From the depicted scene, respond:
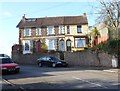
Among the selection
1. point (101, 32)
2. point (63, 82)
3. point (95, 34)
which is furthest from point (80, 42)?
point (63, 82)

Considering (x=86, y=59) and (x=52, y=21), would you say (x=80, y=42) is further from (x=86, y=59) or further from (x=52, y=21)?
(x=86, y=59)

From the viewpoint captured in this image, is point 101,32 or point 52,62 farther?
point 101,32

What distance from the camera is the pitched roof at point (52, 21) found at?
2763 inches

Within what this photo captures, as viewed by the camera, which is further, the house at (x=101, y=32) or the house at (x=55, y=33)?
the house at (x=55, y=33)

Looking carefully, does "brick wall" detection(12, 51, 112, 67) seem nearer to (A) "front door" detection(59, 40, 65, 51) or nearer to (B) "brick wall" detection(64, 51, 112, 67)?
(B) "brick wall" detection(64, 51, 112, 67)

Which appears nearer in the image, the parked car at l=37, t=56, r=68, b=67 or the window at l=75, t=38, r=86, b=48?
the parked car at l=37, t=56, r=68, b=67

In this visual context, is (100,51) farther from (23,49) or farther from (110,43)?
(23,49)

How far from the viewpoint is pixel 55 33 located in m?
70.8

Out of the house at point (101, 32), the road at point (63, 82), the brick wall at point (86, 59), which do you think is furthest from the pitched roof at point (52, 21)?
the road at point (63, 82)

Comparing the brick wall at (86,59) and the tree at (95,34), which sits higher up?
the tree at (95,34)

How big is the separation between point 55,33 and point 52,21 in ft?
10.6

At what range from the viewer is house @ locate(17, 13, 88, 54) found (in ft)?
225

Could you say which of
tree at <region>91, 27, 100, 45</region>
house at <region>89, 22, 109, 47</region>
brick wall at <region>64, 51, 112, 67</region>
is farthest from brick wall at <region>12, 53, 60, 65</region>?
tree at <region>91, 27, 100, 45</region>

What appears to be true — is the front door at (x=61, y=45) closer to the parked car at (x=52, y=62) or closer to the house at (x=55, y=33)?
the house at (x=55, y=33)
